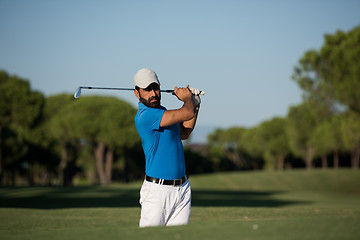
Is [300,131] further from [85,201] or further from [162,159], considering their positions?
[162,159]

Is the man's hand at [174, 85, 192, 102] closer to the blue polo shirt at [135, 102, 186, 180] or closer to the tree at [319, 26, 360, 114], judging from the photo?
the blue polo shirt at [135, 102, 186, 180]

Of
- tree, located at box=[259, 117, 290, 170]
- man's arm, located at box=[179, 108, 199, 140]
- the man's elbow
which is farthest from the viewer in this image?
tree, located at box=[259, 117, 290, 170]

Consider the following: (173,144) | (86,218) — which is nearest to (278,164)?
(86,218)

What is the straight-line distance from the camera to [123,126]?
201 feet

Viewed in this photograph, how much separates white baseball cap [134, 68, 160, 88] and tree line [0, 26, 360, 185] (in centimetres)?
2989

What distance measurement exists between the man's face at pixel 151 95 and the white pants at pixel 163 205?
0.92 metres

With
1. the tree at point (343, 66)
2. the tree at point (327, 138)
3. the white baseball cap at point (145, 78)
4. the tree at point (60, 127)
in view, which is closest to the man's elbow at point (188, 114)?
the white baseball cap at point (145, 78)

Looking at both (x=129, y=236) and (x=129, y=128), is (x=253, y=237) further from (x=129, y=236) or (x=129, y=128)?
(x=129, y=128)

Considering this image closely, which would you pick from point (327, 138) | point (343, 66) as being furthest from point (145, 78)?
point (327, 138)

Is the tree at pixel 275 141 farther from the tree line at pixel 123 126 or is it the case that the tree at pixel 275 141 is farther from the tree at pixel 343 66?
the tree at pixel 343 66

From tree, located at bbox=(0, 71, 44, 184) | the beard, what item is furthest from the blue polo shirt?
tree, located at bbox=(0, 71, 44, 184)

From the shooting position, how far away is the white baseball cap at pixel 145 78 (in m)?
5.84

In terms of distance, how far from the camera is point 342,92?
114 ft

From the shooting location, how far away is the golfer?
18.4 ft
